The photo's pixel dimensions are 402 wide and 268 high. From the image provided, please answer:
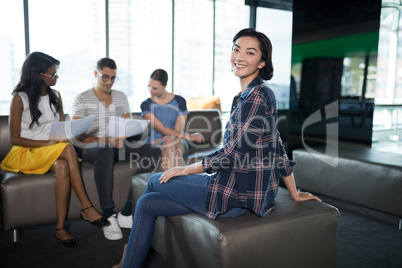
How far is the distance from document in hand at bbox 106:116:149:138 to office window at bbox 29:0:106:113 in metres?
2.35

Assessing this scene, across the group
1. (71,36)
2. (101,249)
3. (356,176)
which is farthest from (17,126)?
(71,36)

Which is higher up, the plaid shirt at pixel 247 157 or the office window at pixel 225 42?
the office window at pixel 225 42

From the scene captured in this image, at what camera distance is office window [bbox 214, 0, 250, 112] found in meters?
6.19

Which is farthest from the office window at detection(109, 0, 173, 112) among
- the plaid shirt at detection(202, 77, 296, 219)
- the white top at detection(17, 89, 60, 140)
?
the plaid shirt at detection(202, 77, 296, 219)

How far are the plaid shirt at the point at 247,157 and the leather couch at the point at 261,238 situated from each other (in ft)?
0.25

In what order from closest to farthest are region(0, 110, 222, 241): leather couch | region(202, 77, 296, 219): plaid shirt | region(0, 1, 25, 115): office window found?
region(202, 77, 296, 219): plaid shirt → region(0, 110, 222, 241): leather couch → region(0, 1, 25, 115): office window

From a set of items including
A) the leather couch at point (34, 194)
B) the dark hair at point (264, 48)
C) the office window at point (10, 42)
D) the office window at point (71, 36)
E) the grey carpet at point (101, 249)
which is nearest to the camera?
the dark hair at point (264, 48)

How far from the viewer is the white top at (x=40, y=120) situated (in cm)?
235

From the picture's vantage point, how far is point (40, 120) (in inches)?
95.7

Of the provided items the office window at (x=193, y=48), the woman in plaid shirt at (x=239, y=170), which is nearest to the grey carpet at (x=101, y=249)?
the woman in plaid shirt at (x=239, y=170)

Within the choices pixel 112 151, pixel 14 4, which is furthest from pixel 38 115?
pixel 14 4

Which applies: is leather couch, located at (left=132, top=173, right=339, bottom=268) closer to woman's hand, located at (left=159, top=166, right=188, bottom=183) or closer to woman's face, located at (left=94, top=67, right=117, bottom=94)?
woman's hand, located at (left=159, top=166, right=188, bottom=183)

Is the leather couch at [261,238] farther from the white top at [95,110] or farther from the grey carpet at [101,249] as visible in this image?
the white top at [95,110]

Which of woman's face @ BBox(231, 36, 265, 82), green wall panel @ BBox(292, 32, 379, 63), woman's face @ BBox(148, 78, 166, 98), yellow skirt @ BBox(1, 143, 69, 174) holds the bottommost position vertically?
yellow skirt @ BBox(1, 143, 69, 174)
